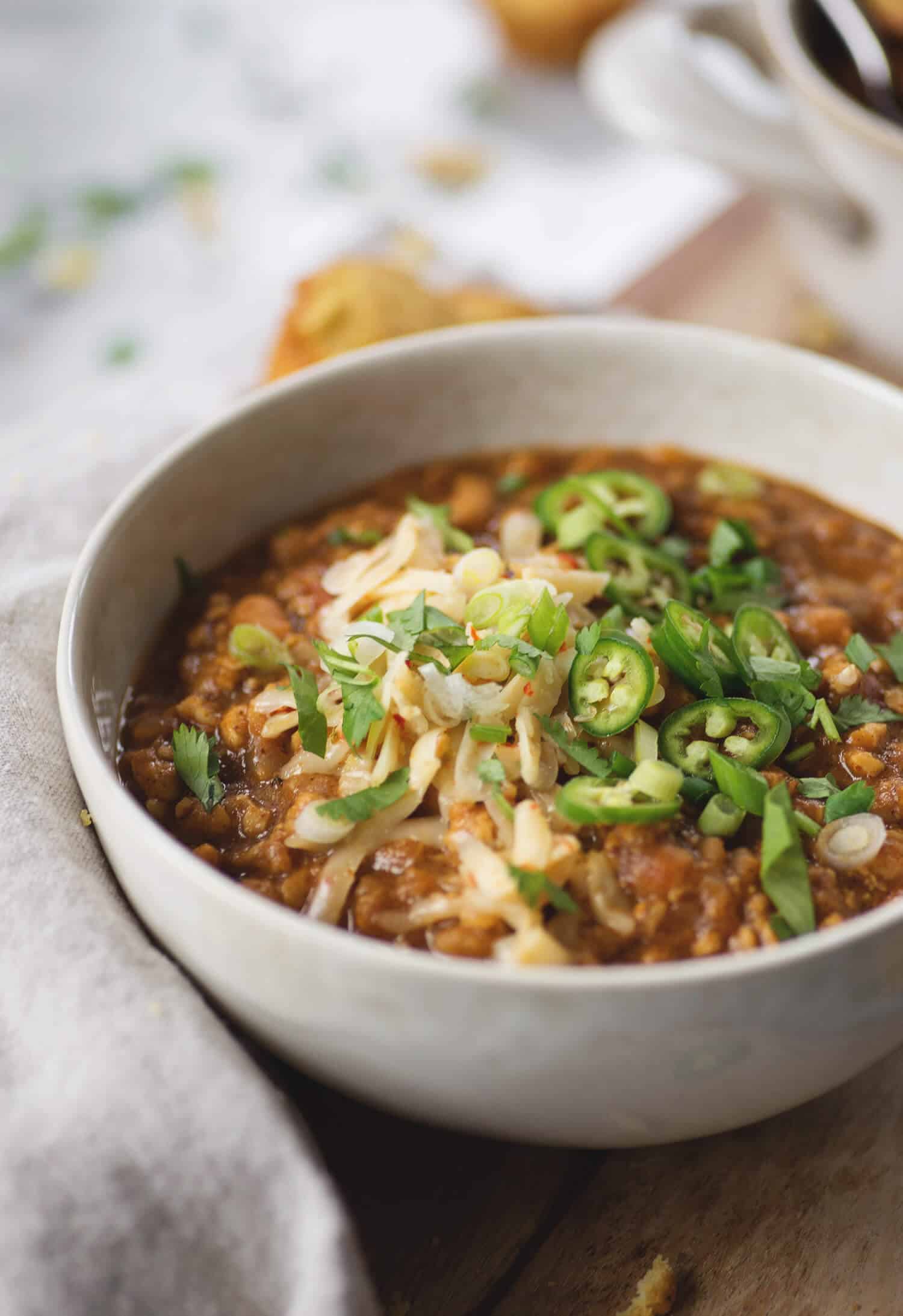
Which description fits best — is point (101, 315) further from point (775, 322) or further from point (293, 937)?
point (293, 937)

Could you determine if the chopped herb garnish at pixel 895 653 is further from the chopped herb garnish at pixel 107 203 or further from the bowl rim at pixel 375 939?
the chopped herb garnish at pixel 107 203

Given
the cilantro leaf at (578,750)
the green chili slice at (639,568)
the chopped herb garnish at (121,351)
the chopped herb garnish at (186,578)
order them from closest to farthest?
the cilantro leaf at (578,750)
the green chili slice at (639,568)
the chopped herb garnish at (186,578)
the chopped herb garnish at (121,351)

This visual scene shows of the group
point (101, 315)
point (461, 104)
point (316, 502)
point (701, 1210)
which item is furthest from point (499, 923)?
point (461, 104)

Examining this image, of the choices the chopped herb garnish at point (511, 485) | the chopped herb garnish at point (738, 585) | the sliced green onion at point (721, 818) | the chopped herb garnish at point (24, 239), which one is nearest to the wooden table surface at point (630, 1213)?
the sliced green onion at point (721, 818)

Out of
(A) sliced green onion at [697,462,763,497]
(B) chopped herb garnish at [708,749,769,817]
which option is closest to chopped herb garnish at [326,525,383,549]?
(A) sliced green onion at [697,462,763,497]

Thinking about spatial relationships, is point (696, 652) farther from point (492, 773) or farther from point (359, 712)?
point (359, 712)

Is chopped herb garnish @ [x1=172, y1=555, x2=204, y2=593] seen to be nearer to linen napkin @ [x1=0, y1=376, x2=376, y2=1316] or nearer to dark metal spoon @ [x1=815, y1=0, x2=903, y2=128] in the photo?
linen napkin @ [x1=0, y1=376, x2=376, y2=1316]
